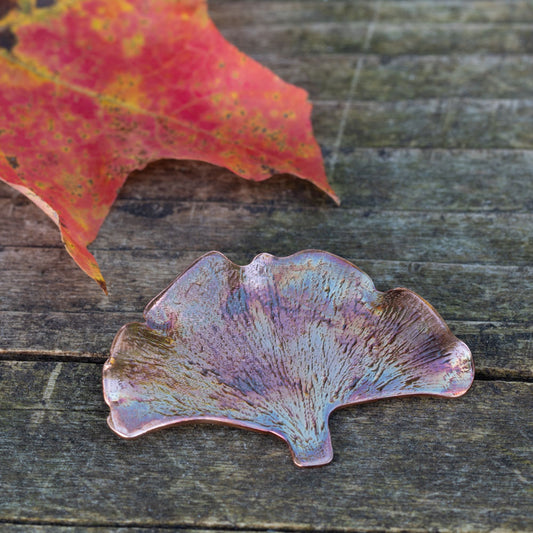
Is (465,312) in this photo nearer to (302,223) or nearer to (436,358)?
(436,358)

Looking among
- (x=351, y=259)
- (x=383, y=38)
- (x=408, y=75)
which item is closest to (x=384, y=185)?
(x=351, y=259)

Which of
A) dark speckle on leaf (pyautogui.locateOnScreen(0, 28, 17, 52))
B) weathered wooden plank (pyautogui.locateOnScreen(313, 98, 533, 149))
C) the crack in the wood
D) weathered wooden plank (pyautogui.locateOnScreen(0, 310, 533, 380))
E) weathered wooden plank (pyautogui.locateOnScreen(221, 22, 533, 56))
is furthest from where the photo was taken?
weathered wooden plank (pyautogui.locateOnScreen(221, 22, 533, 56))

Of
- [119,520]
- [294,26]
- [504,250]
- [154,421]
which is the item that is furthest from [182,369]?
[294,26]

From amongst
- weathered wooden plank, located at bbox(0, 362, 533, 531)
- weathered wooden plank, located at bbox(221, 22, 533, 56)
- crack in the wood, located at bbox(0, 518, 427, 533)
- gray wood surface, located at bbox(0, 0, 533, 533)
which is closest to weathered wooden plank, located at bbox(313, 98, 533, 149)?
gray wood surface, located at bbox(0, 0, 533, 533)

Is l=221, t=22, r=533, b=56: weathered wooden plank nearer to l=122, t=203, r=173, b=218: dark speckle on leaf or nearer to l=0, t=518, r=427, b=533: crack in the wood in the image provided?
l=122, t=203, r=173, b=218: dark speckle on leaf

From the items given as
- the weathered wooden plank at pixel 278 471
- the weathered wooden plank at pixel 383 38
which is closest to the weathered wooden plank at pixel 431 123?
the weathered wooden plank at pixel 383 38

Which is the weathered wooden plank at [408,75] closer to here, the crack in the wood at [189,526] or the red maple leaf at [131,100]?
the red maple leaf at [131,100]
